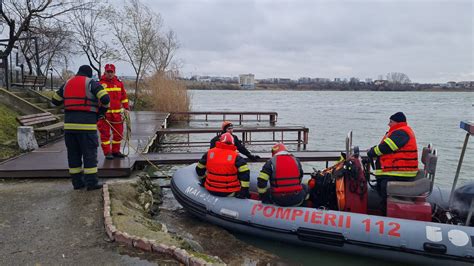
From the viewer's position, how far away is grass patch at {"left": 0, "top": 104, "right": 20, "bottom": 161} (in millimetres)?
7492

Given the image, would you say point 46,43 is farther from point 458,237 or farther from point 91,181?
point 458,237

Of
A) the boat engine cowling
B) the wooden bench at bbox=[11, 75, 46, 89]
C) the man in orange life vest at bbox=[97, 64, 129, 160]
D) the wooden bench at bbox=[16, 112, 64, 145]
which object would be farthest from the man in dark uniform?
the wooden bench at bbox=[11, 75, 46, 89]

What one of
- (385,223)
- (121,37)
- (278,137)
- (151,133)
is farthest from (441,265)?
(121,37)

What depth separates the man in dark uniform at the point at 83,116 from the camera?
17.5 feet

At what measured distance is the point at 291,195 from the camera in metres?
5.02

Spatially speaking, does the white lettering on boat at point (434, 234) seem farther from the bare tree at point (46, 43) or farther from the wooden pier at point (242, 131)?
the bare tree at point (46, 43)

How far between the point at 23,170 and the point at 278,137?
1287 centimetres

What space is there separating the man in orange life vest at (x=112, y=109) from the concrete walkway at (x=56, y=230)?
1.49m

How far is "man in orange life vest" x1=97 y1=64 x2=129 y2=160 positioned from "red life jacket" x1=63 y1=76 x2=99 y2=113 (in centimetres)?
136

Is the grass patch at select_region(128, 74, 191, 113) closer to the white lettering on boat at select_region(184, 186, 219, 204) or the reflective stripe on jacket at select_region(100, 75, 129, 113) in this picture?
the reflective stripe on jacket at select_region(100, 75, 129, 113)

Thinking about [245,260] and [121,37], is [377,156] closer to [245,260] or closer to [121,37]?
[245,260]

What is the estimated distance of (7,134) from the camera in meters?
8.43

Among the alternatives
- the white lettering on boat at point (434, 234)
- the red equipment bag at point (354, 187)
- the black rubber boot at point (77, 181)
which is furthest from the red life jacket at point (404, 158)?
the black rubber boot at point (77, 181)

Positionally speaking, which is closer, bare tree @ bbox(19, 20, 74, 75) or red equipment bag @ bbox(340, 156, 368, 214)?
red equipment bag @ bbox(340, 156, 368, 214)
